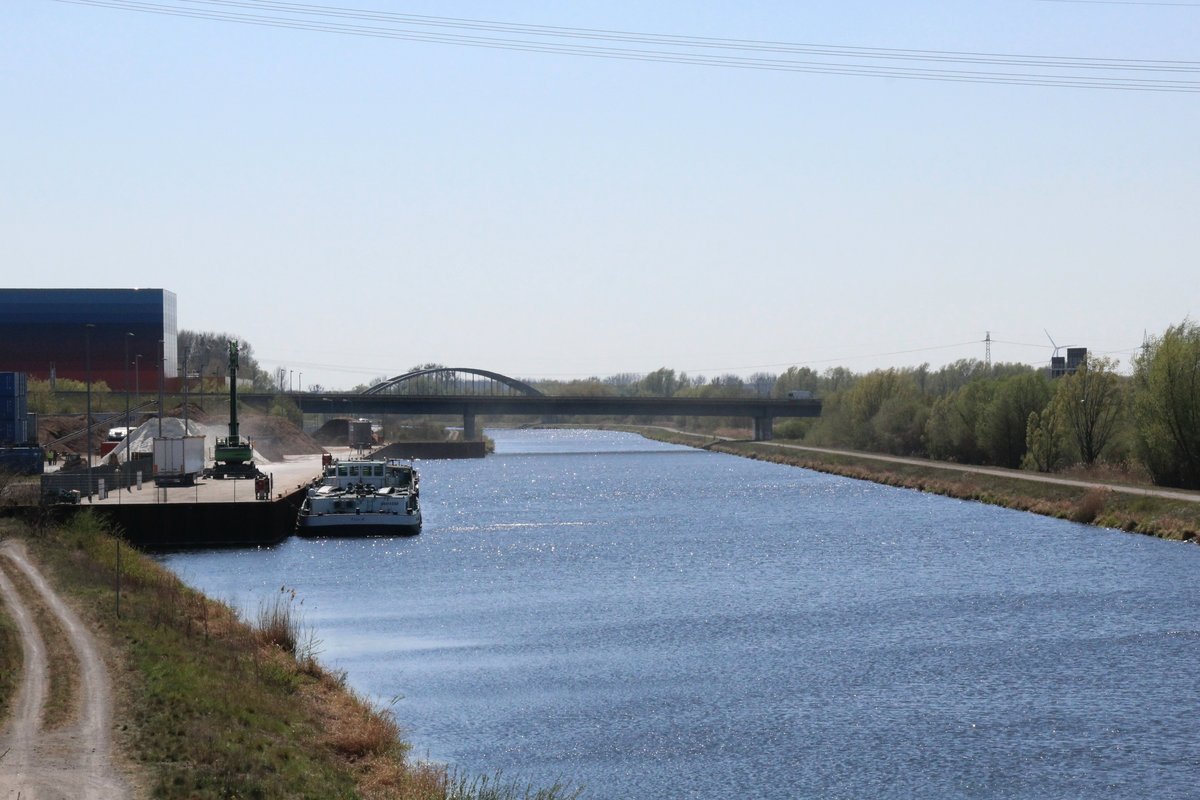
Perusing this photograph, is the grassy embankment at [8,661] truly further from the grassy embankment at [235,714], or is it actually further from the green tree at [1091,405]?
the green tree at [1091,405]

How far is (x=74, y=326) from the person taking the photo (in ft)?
506

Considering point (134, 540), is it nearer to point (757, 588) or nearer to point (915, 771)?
point (757, 588)

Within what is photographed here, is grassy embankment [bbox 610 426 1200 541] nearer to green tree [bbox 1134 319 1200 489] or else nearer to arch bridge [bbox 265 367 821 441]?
green tree [bbox 1134 319 1200 489]

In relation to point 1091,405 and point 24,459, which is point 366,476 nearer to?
point 24,459

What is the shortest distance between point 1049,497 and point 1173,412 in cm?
816

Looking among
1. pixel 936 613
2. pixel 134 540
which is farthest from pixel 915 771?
pixel 134 540

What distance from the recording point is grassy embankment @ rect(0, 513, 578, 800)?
60.7ft

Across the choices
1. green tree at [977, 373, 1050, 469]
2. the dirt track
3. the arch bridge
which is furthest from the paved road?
the dirt track

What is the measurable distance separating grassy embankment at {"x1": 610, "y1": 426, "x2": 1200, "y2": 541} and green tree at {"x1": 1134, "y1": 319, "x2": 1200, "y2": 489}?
12.5ft

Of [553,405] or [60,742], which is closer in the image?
[60,742]

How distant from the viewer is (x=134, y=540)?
200 ft

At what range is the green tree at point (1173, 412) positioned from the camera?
75000 mm

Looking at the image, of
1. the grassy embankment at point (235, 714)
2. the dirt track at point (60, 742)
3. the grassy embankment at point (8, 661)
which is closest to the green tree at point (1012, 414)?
the grassy embankment at point (235, 714)

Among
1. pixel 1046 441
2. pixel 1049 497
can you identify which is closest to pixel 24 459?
pixel 1049 497
